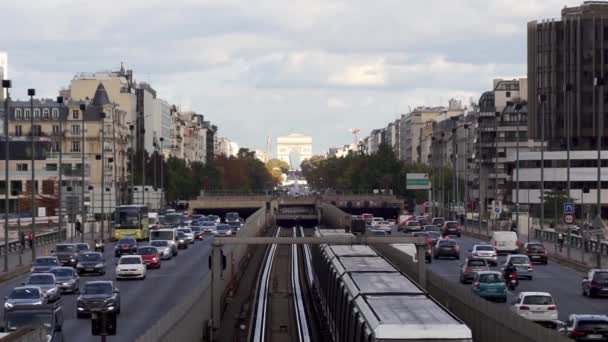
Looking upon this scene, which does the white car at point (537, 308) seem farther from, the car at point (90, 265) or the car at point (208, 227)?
the car at point (208, 227)

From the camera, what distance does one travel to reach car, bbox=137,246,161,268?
77.2 metres

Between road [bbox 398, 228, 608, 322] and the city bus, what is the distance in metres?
25.8

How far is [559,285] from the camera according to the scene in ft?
204

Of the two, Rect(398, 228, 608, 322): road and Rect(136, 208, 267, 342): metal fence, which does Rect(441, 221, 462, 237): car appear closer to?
Rect(398, 228, 608, 322): road

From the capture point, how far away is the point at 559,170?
152 m

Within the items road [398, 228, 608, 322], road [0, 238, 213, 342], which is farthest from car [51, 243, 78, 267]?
road [398, 228, 608, 322]

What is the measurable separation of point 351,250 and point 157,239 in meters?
48.8

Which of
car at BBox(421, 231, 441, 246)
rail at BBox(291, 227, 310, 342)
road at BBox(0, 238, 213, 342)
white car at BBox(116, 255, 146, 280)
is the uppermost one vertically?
car at BBox(421, 231, 441, 246)

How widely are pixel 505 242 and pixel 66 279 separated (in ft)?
126

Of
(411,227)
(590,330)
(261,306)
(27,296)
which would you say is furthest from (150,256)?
(590,330)

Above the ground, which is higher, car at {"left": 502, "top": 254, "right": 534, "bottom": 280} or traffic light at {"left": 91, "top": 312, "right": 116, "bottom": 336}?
traffic light at {"left": 91, "top": 312, "right": 116, "bottom": 336}

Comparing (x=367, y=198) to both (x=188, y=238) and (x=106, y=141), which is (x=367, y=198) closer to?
(x=106, y=141)

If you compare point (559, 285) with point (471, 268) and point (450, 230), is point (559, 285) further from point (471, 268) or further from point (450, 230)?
point (450, 230)

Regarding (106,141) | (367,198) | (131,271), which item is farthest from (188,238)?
(367,198)
